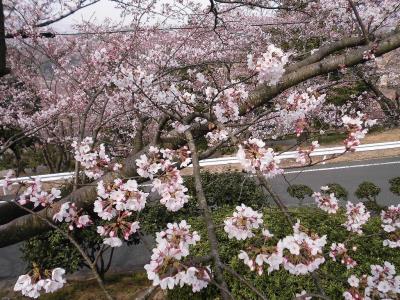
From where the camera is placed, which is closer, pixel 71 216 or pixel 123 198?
pixel 123 198

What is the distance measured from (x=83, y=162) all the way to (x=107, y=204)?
0.98 m

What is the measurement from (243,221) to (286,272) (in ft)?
8.17

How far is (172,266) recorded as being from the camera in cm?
182

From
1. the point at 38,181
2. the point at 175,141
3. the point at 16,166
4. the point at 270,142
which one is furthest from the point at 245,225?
the point at 16,166

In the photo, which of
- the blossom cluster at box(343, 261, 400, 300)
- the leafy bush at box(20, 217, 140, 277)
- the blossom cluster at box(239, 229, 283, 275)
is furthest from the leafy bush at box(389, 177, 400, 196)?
the blossom cluster at box(239, 229, 283, 275)

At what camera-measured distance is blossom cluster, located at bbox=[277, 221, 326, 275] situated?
1926 millimetres

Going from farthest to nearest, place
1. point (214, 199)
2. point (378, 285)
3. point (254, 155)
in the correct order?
point (214, 199), point (378, 285), point (254, 155)

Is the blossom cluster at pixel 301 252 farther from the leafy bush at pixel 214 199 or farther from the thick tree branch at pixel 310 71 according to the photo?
the leafy bush at pixel 214 199

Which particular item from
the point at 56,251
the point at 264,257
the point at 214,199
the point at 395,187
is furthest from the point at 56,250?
the point at 395,187

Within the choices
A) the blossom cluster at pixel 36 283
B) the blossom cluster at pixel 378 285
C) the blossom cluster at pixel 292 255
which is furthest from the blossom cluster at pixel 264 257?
the blossom cluster at pixel 36 283

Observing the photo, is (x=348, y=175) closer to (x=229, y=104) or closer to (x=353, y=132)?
(x=229, y=104)

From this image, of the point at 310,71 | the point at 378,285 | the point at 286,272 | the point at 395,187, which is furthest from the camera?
the point at 395,187

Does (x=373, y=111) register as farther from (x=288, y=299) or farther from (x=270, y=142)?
(x=288, y=299)

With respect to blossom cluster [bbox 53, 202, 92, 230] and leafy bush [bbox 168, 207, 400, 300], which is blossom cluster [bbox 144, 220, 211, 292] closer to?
blossom cluster [bbox 53, 202, 92, 230]
